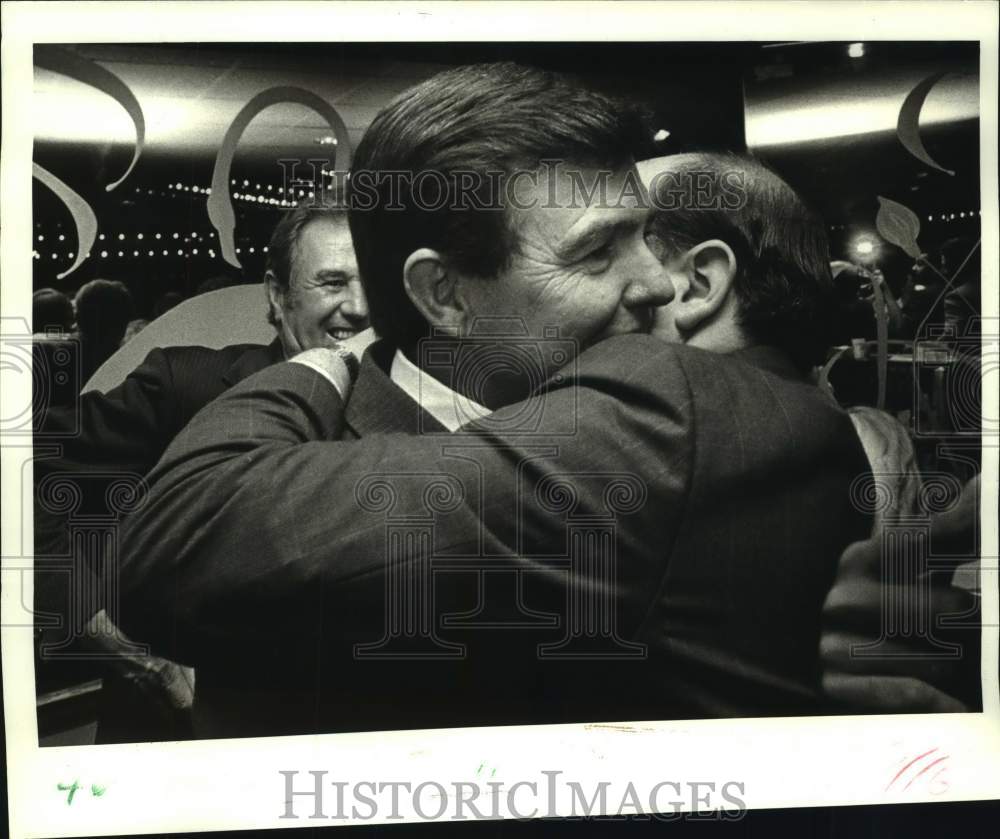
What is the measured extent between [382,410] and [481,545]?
38 cm

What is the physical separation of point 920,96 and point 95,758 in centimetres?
250

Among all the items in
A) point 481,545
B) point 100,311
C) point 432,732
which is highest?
point 100,311

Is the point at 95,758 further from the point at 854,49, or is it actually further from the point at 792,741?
the point at 854,49

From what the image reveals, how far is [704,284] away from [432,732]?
1.23 metres

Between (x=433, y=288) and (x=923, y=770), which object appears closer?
(x=433, y=288)

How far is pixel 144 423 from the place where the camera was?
2.38 m

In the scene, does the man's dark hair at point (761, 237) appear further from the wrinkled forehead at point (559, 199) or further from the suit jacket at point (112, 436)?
the suit jacket at point (112, 436)

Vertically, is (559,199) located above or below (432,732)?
above

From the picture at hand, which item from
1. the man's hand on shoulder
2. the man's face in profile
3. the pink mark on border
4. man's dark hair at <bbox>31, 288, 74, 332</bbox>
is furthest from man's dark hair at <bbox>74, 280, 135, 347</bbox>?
the pink mark on border

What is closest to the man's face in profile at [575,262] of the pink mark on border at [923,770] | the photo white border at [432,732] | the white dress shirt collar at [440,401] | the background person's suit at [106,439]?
the white dress shirt collar at [440,401]

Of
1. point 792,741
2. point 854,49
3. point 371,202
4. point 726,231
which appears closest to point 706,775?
point 792,741

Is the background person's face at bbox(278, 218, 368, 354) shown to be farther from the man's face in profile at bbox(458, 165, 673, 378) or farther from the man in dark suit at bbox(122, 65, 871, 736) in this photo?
the man's face in profile at bbox(458, 165, 673, 378)

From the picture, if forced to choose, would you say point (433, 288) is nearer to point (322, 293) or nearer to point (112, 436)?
point (322, 293)

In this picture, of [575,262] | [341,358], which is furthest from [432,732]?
[575,262]
